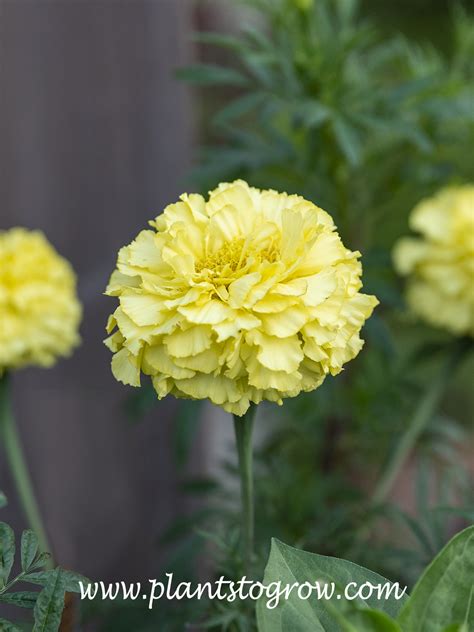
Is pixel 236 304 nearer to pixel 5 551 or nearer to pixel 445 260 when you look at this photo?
pixel 5 551

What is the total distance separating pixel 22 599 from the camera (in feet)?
1.49

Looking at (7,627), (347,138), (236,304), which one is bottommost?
(7,627)

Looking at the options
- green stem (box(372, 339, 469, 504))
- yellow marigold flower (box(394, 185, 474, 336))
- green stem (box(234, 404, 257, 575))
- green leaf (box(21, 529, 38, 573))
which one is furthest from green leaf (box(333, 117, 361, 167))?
green leaf (box(21, 529, 38, 573))

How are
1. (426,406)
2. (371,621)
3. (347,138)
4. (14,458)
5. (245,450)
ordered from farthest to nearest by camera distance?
(426,406) → (347,138) → (14,458) → (245,450) → (371,621)

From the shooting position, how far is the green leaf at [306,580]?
0.43 metres

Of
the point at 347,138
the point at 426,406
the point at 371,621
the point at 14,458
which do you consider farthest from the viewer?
the point at 426,406

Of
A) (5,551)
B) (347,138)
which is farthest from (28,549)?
(347,138)

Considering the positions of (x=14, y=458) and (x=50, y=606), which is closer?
(x=50, y=606)

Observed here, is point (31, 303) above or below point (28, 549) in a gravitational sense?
above

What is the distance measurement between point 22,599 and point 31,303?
0.33 metres

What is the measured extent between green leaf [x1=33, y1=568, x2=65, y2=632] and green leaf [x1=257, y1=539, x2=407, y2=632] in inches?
4.8

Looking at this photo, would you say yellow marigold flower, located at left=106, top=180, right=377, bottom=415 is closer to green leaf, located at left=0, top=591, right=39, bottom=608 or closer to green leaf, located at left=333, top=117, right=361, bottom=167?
green leaf, located at left=0, top=591, right=39, bottom=608

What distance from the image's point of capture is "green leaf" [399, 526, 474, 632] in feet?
1.35

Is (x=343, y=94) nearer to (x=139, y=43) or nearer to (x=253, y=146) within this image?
(x=253, y=146)
